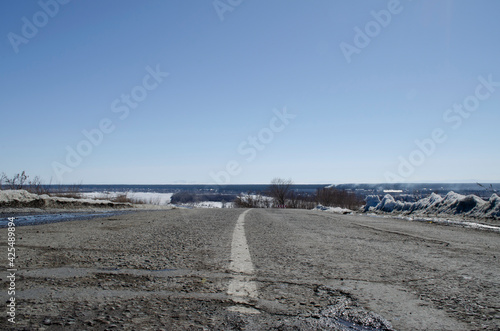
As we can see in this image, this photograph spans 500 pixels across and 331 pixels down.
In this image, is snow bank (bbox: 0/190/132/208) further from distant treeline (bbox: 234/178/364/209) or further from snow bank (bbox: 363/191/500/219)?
distant treeline (bbox: 234/178/364/209)

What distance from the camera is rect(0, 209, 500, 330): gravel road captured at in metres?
1.80

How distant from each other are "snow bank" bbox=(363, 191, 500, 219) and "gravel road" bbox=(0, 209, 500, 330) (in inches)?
328

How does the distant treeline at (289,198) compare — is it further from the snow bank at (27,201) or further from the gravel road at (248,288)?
the gravel road at (248,288)

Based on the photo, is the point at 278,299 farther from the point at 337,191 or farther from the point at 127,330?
the point at 337,191

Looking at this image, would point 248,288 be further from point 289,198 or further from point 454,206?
point 289,198

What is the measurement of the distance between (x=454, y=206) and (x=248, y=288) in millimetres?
13021

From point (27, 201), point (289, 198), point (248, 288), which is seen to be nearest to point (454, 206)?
point (248, 288)

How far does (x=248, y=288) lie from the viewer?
2.35 metres

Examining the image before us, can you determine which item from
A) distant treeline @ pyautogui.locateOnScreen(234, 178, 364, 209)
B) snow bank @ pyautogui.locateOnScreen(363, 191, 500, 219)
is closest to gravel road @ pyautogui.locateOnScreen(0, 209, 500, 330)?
snow bank @ pyautogui.locateOnScreen(363, 191, 500, 219)

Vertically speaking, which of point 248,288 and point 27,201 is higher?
point 27,201

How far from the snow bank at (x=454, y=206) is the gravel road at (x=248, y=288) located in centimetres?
832

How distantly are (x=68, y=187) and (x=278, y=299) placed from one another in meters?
23.9

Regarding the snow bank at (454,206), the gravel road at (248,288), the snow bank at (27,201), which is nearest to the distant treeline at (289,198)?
the snow bank at (454,206)

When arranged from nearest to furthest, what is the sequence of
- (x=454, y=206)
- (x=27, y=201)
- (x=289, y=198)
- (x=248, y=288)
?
(x=248, y=288) → (x=454, y=206) → (x=27, y=201) → (x=289, y=198)
